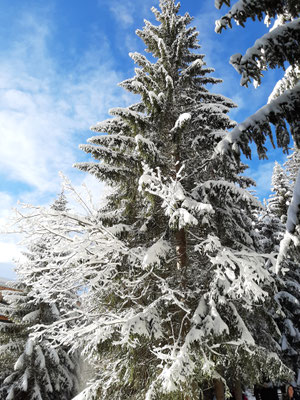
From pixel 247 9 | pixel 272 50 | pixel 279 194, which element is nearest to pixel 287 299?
pixel 279 194

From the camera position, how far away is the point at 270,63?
4.11 m

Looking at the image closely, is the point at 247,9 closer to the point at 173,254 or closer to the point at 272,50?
the point at 272,50

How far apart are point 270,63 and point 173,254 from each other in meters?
5.64

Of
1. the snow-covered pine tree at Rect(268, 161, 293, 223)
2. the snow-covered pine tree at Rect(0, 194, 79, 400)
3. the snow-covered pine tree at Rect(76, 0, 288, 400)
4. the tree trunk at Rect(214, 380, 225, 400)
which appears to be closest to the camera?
the snow-covered pine tree at Rect(76, 0, 288, 400)

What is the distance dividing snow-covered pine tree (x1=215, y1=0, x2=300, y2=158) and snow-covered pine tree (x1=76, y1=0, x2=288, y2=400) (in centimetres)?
54

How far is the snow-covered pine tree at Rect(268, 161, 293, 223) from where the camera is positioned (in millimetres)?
19344

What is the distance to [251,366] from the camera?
20.6 ft

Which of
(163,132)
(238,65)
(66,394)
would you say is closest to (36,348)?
(66,394)

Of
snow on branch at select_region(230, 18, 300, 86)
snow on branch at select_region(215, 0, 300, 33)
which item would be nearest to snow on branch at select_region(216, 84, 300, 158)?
snow on branch at select_region(230, 18, 300, 86)

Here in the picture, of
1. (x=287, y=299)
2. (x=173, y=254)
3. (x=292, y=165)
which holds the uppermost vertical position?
(x=292, y=165)

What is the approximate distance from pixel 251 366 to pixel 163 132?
23.2 feet

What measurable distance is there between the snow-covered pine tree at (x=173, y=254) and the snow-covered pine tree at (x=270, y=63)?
21.2 inches

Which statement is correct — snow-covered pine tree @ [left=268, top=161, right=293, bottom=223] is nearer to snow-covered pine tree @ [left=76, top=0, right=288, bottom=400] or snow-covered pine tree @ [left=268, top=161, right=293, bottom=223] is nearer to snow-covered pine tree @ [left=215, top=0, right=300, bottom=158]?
snow-covered pine tree @ [left=76, top=0, right=288, bottom=400]

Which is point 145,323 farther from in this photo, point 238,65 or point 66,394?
point 66,394
